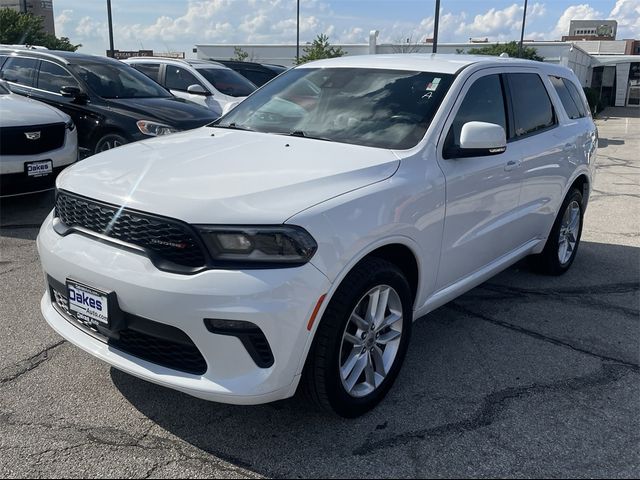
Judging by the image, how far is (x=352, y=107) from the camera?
12.6 feet

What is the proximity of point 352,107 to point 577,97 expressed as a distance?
9.65 feet

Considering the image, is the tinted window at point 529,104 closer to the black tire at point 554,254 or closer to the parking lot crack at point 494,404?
the black tire at point 554,254

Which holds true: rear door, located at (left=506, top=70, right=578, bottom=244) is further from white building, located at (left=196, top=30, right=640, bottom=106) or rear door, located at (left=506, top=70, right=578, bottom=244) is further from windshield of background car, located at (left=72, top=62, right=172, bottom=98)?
white building, located at (left=196, top=30, right=640, bottom=106)

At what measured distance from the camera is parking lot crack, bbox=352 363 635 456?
2922mm

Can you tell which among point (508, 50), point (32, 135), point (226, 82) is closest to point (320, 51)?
point (508, 50)

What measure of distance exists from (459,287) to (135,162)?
6.83 feet

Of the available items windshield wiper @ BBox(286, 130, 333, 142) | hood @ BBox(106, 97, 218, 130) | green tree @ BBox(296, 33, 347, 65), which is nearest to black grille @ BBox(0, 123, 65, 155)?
hood @ BBox(106, 97, 218, 130)

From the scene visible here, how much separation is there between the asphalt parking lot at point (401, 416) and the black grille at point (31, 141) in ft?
7.57

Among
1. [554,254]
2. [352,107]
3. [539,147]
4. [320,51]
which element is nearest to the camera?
[352,107]

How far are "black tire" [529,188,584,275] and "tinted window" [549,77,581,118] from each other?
69 centimetres

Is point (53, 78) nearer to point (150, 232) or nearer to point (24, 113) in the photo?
point (24, 113)

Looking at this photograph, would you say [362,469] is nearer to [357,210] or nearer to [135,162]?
[357,210]

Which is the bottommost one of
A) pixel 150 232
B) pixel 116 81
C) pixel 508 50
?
pixel 150 232

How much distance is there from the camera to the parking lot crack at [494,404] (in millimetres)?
2922
